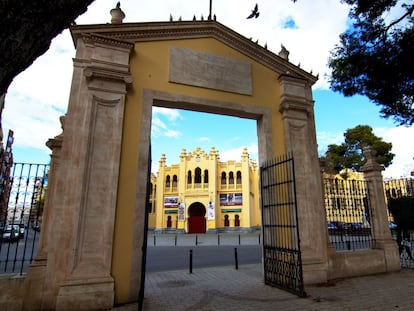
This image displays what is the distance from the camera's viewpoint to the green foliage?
8.84m

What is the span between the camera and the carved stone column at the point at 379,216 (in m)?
8.06

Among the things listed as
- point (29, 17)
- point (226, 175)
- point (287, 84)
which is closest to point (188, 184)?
point (226, 175)

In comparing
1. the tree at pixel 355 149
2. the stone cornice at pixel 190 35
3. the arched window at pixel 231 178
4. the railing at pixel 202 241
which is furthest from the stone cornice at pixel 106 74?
the arched window at pixel 231 178

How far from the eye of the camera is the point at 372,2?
6.42 meters

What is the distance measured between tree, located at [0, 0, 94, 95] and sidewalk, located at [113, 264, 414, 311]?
469 cm

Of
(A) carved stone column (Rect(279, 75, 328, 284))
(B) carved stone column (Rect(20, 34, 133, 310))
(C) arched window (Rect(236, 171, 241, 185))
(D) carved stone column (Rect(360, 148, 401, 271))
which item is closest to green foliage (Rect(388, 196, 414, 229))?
(D) carved stone column (Rect(360, 148, 401, 271))

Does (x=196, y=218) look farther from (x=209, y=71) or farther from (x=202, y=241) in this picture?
(x=209, y=71)

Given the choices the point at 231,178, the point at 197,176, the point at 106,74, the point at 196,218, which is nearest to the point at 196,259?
the point at 106,74

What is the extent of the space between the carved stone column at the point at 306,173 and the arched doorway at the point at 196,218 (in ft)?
102

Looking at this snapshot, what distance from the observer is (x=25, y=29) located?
4.79ft

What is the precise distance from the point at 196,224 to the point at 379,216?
3044 centimetres

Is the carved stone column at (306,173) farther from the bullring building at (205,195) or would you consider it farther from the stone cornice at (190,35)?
the bullring building at (205,195)

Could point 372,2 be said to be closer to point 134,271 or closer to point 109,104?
point 109,104

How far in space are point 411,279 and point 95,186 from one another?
26.9 ft
